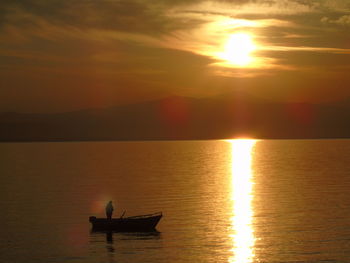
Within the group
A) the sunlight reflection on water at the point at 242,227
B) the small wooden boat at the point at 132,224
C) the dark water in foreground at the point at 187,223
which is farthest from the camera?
the small wooden boat at the point at 132,224

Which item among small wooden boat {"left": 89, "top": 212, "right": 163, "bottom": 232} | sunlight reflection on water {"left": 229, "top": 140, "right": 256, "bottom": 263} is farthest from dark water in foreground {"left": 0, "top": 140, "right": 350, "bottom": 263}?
small wooden boat {"left": 89, "top": 212, "right": 163, "bottom": 232}

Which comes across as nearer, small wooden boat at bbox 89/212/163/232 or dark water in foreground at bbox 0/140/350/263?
dark water in foreground at bbox 0/140/350/263

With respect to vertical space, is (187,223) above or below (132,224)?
above

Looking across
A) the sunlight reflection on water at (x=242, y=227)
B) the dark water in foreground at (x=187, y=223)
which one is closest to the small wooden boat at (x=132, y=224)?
the dark water in foreground at (x=187, y=223)

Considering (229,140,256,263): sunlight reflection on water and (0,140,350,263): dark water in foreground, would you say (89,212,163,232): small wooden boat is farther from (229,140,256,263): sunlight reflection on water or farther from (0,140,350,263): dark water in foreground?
(229,140,256,263): sunlight reflection on water

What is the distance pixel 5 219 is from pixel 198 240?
84.3 ft

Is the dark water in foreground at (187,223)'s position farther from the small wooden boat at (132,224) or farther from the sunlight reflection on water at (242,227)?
the small wooden boat at (132,224)

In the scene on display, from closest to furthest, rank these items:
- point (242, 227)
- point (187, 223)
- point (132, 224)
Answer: point (132, 224), point (242, 227), point (187, 223)

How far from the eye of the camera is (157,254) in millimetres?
44219

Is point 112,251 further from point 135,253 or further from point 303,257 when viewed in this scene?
point 303,257

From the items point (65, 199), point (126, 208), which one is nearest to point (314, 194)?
point (126, 208)

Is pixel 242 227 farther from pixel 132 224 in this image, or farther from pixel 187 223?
pixel 132 224

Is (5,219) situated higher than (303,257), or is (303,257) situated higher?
(5,219)

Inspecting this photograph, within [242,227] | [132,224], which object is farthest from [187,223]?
[132,224]
